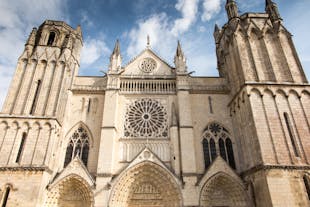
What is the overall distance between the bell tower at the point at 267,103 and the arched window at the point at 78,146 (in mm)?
10008

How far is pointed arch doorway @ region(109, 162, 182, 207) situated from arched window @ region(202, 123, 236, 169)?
2.88 metres

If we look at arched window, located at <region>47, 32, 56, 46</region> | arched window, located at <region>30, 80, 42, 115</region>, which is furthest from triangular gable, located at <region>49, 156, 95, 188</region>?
arched window, located at <region>47, 32, 56, 46</region>

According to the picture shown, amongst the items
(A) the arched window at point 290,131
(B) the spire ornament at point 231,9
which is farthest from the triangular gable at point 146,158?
(B) the spire ornament at point 231,9

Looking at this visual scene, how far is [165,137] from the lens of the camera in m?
15.2

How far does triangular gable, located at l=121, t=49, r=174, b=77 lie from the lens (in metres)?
17.9

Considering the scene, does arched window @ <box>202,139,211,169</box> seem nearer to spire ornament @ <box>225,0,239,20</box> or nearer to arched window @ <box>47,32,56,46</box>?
spire ornament @ <box>225,0,239,20</box>

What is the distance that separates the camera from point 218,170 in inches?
529

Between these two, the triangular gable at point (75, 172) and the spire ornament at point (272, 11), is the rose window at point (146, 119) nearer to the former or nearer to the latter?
the triangular gable at point (75, 172)

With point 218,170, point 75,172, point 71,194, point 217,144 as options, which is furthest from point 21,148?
point 217,144

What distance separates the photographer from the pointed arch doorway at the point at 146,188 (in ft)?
42.8

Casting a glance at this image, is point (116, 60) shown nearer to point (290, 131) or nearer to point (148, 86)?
point (148, 86)

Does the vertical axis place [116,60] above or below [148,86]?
above

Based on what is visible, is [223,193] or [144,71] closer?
[223,193]

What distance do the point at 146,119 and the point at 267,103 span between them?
784 cm
